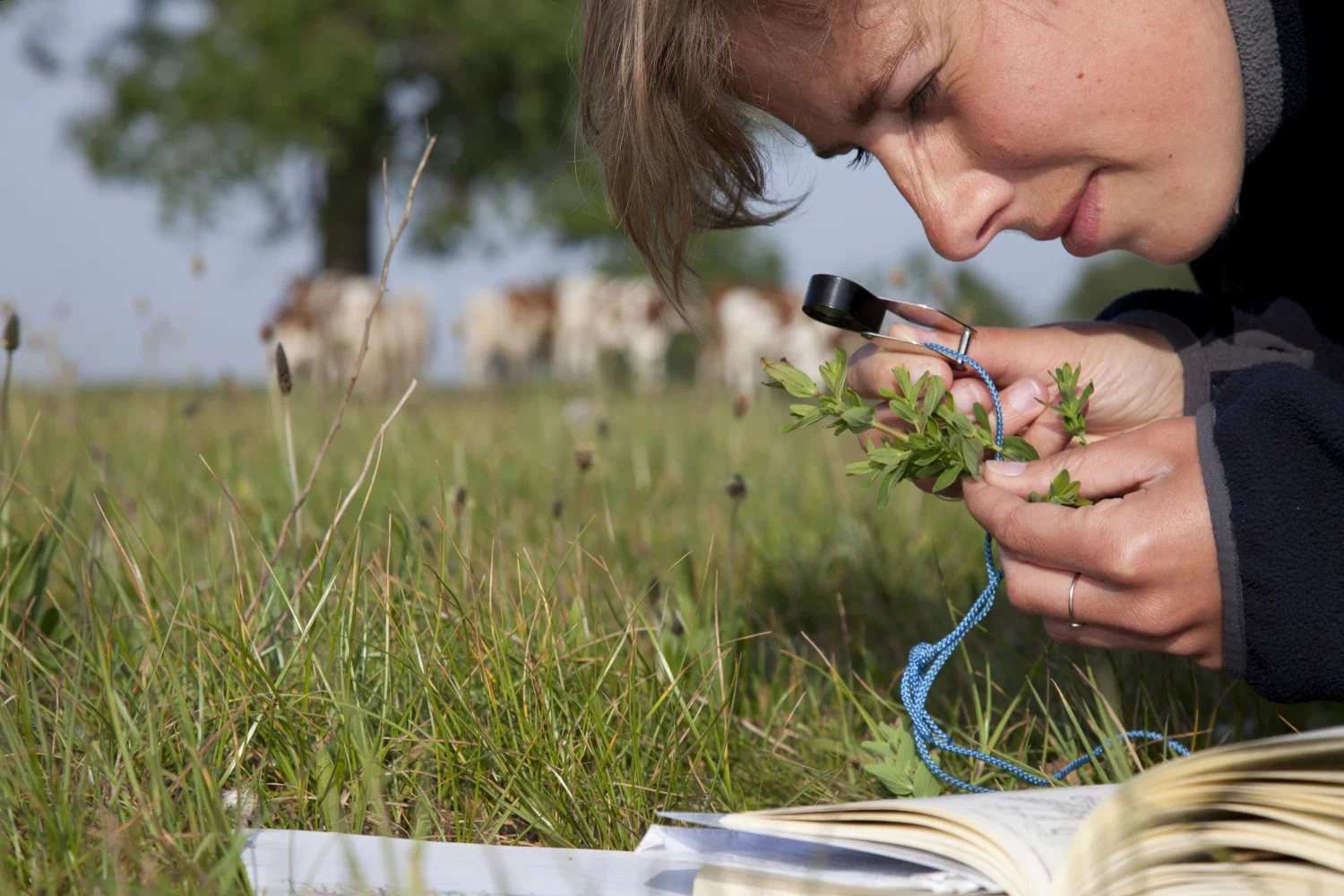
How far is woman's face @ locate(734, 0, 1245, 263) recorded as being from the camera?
1.37m

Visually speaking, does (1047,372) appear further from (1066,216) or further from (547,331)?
(547,331)

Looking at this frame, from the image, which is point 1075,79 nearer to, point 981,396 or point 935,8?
point 935,8

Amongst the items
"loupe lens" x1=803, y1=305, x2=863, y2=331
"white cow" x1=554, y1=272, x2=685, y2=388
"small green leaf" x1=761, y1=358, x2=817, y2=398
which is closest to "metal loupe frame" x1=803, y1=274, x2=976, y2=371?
"loupe lens" x1=803, y1=305, x2=863, y2=331

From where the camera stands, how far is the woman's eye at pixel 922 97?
140 centimetres

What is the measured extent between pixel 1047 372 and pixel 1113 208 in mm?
232

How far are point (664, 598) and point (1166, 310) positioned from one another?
901 mm

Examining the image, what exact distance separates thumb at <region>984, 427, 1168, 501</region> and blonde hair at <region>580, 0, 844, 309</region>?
604mm

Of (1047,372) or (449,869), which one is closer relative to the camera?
(449,869)

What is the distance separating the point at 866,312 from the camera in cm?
146

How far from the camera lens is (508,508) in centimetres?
275

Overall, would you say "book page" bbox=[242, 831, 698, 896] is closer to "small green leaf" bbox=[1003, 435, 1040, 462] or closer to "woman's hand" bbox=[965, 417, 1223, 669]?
"woman's hand" bbox=[965, 417, 1223, 669]

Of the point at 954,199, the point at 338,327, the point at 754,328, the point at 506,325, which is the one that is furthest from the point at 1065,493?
the point at 506,325

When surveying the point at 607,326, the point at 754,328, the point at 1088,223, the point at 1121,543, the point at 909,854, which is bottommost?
the point at 607,326

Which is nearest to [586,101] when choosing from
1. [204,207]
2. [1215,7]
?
[1215,7]
